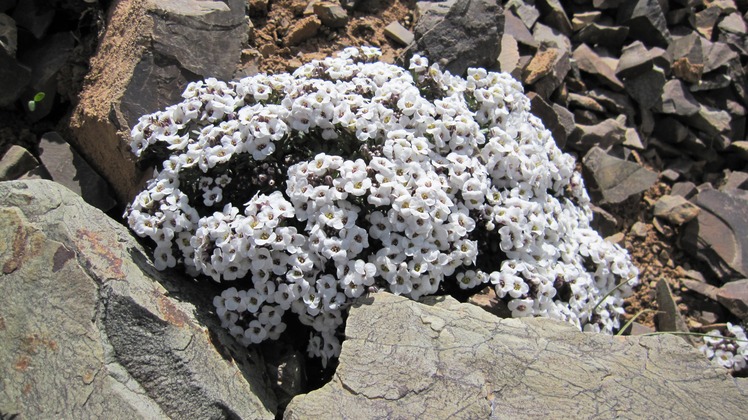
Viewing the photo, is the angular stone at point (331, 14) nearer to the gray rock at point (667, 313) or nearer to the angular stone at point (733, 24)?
the gray rock at point (667, 313)

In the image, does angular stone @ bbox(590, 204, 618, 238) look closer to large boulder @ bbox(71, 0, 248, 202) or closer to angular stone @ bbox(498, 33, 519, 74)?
angular stone @ bbox(498, 33, 519, 74)

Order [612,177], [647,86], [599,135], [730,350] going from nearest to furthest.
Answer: [730,350] < [612,177] < [599,135] < [647,86]

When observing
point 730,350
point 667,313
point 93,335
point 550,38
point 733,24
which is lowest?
point 730,350

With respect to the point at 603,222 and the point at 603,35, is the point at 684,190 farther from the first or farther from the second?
the point at 603,35

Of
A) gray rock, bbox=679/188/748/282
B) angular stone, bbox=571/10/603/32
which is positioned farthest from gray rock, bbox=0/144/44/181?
gray rock, bbox=679/188/748/282

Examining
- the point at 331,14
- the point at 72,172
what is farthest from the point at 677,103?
the point at 72,172
